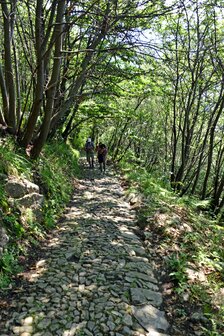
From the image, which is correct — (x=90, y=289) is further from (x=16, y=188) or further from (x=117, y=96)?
(x=117, y=96)

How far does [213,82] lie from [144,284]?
35.5 feet

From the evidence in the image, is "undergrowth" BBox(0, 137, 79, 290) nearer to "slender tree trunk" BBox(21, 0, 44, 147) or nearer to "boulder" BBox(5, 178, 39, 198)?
"boulder" BBox(5, 178, 39, 198)

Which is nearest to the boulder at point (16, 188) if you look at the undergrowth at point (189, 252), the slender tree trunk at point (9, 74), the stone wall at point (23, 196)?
the stone wall at point (23, 196)

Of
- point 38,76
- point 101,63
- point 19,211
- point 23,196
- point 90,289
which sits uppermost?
point 101,63

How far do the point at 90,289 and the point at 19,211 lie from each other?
93.9 inches

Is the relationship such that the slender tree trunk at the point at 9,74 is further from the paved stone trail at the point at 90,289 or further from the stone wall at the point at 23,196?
the paved stone trail at the point at 90,289

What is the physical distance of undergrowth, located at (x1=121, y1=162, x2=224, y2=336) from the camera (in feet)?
15.7

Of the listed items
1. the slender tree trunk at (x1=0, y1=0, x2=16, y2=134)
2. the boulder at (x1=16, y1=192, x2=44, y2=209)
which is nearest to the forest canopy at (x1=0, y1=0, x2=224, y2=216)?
the slender tree trunk at (x1=0, y1=0, x2=16, y2=134)

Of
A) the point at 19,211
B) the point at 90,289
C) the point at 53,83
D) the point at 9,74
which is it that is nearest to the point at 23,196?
the point at 19,211

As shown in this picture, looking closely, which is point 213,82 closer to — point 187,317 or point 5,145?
point 5,145

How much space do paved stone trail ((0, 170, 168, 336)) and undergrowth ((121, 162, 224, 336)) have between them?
48 centimetres

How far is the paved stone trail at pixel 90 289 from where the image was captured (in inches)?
156

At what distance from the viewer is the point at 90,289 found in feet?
15.8

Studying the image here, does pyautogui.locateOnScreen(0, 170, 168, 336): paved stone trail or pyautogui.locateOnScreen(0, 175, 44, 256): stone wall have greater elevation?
pyautogui.locateOnScreen(0, 175, 44, 256): stone wall
